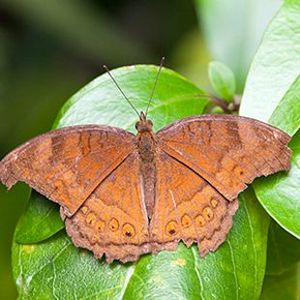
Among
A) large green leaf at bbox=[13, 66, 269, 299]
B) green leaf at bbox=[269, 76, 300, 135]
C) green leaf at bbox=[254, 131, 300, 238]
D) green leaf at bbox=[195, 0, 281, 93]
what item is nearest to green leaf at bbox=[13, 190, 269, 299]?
large green leaf at bbox=[13, 66, 269, 299]

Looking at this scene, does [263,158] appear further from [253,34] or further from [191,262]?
[253,34]

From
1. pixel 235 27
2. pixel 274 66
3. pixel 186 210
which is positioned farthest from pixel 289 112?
pixel 235 27

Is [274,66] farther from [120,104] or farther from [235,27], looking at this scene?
[235,27]

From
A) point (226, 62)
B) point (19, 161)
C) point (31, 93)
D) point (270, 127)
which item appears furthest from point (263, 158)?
point (31, 93)

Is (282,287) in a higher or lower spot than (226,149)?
lower

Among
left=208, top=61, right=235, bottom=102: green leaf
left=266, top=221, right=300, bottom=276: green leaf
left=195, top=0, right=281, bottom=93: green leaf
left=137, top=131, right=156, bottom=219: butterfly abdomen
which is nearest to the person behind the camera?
left=137, top=131, right=156, bottom=219: butterfly abdomen

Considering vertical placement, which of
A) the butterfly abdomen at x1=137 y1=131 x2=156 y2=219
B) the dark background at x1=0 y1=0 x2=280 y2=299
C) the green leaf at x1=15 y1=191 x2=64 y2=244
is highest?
the butterfly abdomen at x1=137 y1=131 x2=156 y2=219

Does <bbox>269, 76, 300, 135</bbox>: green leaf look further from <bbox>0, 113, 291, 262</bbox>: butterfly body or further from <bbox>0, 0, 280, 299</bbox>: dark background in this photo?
<bbox>0, 0, 280, 299</bbox>: dark background
